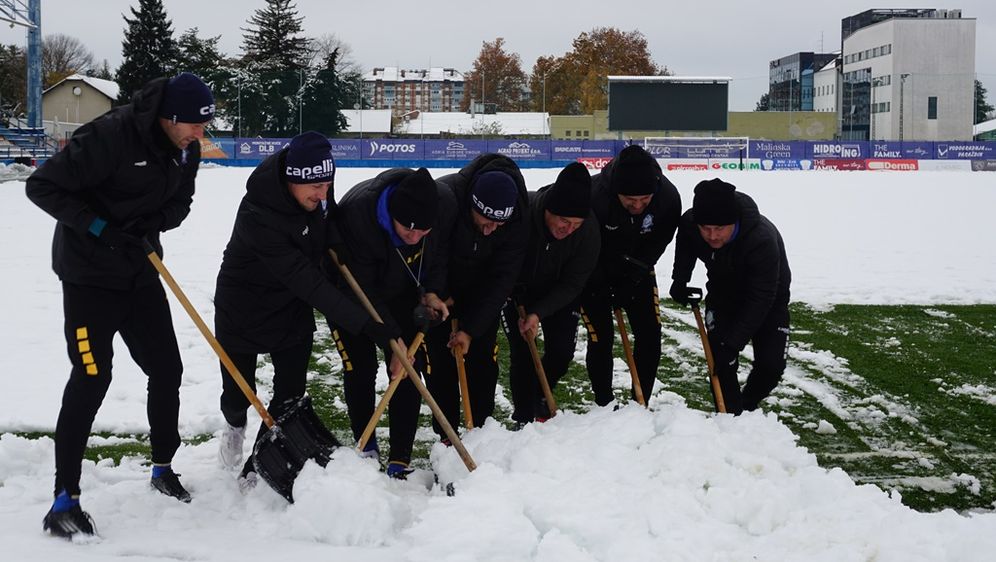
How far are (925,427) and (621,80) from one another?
136ft

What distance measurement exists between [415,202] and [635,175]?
1481mm

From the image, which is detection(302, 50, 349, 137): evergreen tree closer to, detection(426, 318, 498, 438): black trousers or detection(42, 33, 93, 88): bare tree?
detection(42, 33, 93, 88): bare tree

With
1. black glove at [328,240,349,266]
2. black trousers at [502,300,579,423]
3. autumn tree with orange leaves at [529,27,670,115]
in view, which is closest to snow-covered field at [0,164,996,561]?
black trousers at [502,300,579,423]

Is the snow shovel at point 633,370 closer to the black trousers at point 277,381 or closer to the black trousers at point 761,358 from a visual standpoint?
the black trousers at point 761,358

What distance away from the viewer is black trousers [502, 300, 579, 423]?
5352mm

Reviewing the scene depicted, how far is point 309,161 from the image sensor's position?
397 cm

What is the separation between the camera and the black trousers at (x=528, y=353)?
5.35m

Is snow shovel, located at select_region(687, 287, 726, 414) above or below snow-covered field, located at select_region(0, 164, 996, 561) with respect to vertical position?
above

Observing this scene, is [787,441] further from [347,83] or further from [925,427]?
[347,83]

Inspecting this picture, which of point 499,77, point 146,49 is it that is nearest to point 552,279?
point 146,49

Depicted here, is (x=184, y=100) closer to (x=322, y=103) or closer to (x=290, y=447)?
(x=290, y=447)

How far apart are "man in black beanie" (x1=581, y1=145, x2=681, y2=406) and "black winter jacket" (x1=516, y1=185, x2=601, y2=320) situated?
0.28 meters

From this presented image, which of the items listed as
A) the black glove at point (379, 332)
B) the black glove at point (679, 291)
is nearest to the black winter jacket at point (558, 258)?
the black glove at point (679, 291)

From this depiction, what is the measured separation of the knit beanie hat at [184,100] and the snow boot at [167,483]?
5.01 feet
